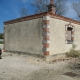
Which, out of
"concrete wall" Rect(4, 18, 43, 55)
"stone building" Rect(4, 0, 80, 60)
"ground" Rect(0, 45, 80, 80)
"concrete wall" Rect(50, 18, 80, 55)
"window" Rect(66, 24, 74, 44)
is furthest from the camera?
"window" Rect(66, 24, 74, 44)

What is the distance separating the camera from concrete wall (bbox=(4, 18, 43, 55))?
11172 millimetres

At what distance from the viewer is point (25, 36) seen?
1234cm

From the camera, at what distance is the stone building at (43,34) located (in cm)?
1067

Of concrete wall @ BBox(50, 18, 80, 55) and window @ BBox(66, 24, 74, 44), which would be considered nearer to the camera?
concrete wall @ BBox(50, 18, 80, 55)

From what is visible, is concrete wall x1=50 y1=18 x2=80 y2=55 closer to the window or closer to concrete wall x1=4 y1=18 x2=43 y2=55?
the window

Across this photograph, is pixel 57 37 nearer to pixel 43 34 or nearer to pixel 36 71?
pixel 43 34

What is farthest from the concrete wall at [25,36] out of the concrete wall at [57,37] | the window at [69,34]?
the window at [69,34]

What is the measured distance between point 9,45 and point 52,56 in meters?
5.60

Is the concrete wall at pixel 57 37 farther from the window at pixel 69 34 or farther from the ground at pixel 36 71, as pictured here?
the ground at pixel 36 71

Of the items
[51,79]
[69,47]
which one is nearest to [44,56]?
[69,47]

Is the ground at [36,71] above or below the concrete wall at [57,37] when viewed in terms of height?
below

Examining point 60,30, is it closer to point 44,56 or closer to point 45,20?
point 45,20

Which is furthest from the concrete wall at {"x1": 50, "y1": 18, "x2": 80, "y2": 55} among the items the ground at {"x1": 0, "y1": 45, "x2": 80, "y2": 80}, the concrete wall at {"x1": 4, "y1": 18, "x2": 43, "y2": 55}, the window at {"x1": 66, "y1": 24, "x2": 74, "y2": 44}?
the ground at {"x1": 0, "y1": 45, "x2": 80, "y2": 80}

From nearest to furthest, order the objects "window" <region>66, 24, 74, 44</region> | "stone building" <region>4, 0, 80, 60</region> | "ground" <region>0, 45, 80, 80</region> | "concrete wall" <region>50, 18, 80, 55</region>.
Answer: "ground" <region>0, 45, 80, 80</region> < "stone building" <region>4, 0, 80, 60</region> < "concrete wall" <region>50, 18, 80, 55</region> < "window" <region>66, 24, 74, 44</region>
